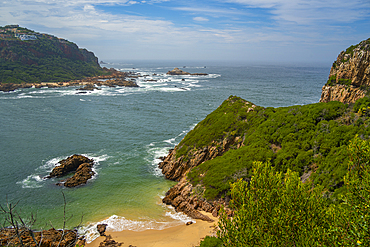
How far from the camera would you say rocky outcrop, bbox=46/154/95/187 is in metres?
36.1

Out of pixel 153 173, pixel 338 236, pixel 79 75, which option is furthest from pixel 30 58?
pixel 338 236

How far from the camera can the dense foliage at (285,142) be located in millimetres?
23023

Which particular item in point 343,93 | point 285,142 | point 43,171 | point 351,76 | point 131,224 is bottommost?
point 131,224

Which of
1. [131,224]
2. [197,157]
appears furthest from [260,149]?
[131,224]

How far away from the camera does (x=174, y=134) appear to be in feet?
189

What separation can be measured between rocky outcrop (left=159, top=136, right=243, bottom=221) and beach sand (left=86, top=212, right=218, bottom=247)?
A: 1.71m

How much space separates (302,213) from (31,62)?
209210mm

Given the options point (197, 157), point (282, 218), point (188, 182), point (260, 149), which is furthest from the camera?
point (197, 157)

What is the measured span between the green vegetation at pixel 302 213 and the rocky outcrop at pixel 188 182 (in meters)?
13.1

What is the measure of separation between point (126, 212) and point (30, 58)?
633 feet

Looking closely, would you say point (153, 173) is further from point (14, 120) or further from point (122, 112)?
point (14, 120)

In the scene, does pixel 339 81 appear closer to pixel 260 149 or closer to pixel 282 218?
pixel 260 149

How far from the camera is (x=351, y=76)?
36.9m

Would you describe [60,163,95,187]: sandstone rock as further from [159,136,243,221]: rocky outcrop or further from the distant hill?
the distant hill
